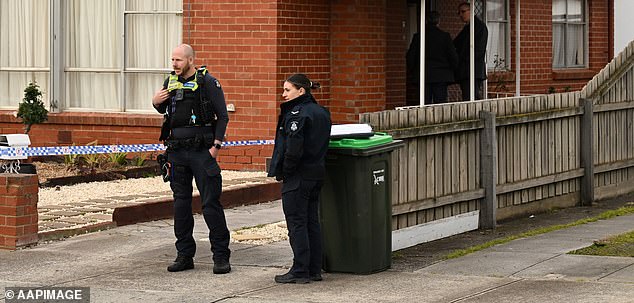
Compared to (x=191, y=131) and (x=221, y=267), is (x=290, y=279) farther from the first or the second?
(x=191, y=131)

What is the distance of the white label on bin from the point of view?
1055cm

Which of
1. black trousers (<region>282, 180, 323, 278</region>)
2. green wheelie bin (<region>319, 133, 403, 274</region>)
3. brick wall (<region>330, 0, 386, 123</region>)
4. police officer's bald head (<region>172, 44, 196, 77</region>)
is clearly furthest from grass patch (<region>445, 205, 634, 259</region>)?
brick wall (<region>330, 0, 386, 123</region>)

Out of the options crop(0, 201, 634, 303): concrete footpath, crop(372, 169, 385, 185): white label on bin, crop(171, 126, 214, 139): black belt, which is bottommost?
crop(0, 201, 634, 303): concrete footpath

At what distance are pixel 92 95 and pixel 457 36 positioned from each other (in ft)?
17.6

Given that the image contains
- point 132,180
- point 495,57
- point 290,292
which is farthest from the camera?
point 495,57

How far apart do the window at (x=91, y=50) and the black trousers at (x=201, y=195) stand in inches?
293

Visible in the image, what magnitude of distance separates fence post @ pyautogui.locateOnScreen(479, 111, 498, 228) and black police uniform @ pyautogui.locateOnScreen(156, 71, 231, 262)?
13.2ft

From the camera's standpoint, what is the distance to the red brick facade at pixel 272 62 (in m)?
17.0

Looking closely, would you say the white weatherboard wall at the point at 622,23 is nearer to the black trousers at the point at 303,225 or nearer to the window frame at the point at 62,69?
the window frame at the point at 62,69

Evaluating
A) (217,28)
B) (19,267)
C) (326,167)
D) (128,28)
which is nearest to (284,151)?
(326,167)

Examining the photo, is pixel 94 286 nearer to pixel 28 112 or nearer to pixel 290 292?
pixel 290 292

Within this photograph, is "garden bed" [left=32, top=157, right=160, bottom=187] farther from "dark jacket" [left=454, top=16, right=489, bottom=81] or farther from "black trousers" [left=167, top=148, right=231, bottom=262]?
"black trousers" [left=167, top=148, right=231, bottom=262]

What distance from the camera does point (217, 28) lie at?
17297 millimetres

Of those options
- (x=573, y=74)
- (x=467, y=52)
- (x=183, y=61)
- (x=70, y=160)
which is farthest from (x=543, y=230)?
(x=573, y=74)
